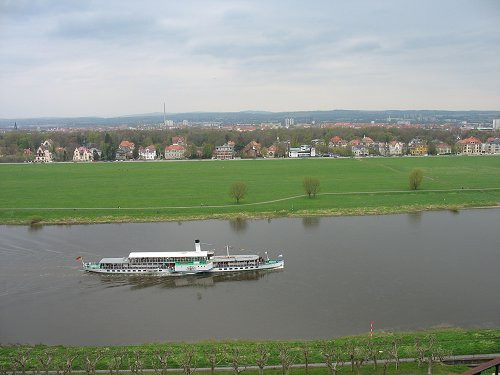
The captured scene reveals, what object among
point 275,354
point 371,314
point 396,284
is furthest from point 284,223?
point 275,354

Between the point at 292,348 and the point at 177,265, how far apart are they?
9323 mm

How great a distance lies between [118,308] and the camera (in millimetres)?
18594

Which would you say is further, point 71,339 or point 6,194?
point 6,194

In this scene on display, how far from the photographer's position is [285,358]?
Answer: 13.0 m

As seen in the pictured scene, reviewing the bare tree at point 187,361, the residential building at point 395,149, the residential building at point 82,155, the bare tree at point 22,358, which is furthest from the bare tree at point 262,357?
the residential building at point 395,149

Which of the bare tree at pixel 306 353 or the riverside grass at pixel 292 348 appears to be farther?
the riverside grass at pixel 292 348

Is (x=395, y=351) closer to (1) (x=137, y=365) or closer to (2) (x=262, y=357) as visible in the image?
(2) (x=262, y=357)

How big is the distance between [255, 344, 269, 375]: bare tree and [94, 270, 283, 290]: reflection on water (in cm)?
733

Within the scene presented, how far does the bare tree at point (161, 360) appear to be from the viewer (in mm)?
13062

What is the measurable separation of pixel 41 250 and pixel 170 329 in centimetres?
1258

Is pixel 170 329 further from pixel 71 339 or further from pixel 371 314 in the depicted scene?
pixel 371 314

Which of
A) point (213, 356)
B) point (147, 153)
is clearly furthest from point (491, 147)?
point (213, 356)

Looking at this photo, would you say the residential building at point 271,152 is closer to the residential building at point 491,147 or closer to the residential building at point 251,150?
the residential building at point 251,150

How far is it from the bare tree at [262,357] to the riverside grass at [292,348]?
0.62 ft
